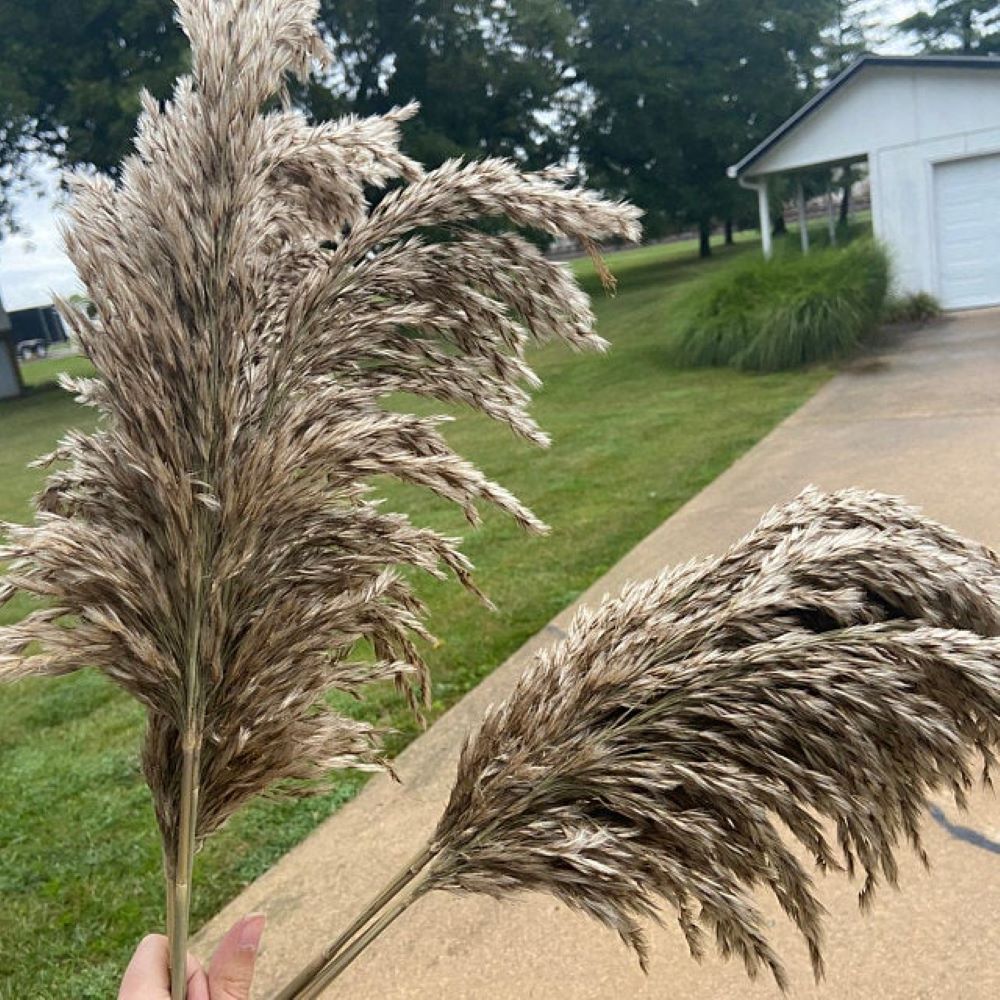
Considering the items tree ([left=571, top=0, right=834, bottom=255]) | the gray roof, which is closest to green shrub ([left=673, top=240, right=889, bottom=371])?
the gray roof

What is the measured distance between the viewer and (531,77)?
29141 millimetres

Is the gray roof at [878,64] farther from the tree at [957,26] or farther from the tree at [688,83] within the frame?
the tree at [957,26]

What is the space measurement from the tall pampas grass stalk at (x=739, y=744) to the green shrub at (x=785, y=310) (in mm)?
12996

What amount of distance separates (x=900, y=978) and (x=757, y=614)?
2.00 metres

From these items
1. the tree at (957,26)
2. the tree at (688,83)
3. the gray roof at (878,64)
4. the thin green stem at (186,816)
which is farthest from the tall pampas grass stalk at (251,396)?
the tree at (957,26)

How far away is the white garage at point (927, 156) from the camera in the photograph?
14.8 metres

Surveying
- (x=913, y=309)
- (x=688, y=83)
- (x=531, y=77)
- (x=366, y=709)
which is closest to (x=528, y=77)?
(x=531, y=77)

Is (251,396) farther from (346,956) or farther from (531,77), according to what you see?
(531,77)

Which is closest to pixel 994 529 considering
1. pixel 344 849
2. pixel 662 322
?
pixel 344 849

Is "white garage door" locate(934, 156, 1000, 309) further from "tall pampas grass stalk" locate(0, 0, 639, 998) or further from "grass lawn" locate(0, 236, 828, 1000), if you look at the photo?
"tall pampas grass stalk" locate(0, 0, 639, 998)

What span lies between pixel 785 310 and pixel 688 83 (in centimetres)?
2094

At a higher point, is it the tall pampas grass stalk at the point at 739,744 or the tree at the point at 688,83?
the tree at the point at 688,83

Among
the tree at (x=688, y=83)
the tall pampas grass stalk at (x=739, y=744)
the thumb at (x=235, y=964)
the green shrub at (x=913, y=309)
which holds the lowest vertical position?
the green shrub at (x=913, y=309)

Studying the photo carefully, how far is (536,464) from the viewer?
10008 millimetres
